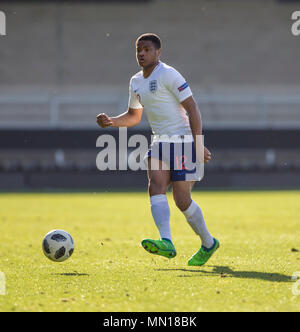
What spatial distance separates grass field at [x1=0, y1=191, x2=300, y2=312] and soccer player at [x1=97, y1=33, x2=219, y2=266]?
0.44m

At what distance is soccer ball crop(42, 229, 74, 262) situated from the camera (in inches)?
249

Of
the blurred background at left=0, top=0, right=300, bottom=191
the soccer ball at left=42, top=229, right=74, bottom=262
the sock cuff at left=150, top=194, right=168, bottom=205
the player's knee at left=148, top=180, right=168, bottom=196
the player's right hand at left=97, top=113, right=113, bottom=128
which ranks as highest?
the blurred background at left=0, top=0, right=300, bottom=191

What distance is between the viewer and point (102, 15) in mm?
29438

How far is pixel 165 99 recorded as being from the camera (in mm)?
6203

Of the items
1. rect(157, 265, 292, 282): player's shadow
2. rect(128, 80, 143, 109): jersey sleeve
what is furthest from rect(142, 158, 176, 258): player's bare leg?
rect(128, 80, 143, 109): jersey sleeve

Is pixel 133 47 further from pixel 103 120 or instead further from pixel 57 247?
pixel 57 247

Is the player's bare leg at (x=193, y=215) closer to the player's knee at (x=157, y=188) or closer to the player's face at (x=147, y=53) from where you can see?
the player's knee at (x=157, y=188)

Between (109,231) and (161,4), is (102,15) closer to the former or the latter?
(161,4)

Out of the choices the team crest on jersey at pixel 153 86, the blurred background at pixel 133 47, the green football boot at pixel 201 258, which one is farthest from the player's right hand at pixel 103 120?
the blurred background at pixel 133 47

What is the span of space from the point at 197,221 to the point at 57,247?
1.26m

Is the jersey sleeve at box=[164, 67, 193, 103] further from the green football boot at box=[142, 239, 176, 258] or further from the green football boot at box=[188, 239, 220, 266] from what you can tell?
the green football boot at box=[188, 239, 220, 266]

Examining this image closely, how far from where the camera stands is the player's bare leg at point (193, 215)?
617 cm

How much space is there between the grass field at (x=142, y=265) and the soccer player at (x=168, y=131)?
1.46 ft
